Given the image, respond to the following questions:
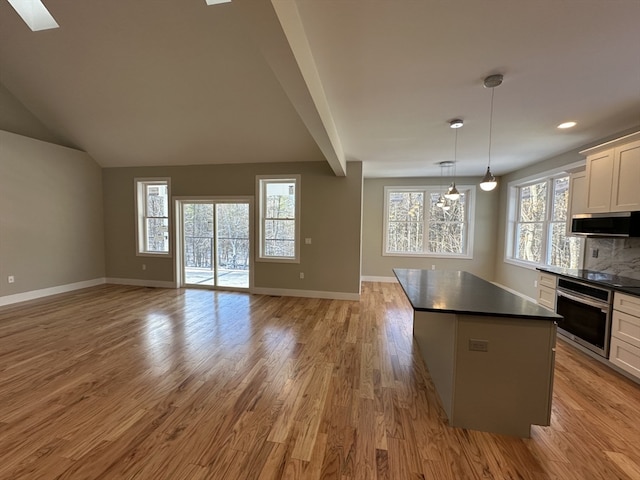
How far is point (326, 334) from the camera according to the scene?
12.1 ft

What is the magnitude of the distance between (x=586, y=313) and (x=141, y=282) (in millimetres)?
7887

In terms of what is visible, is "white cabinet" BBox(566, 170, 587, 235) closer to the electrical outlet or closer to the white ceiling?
the white ceiling

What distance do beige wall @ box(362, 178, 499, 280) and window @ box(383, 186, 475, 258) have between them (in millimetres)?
138

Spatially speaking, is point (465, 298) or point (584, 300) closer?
point (465, 298)

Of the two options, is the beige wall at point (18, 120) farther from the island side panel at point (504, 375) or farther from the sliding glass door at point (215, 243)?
the island side panel at point (504, 375)

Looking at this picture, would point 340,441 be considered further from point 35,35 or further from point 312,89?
point 35,35

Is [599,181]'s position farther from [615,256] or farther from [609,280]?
Answer: [609,280]

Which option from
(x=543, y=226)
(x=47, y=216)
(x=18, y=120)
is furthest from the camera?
(x=47, y=216)

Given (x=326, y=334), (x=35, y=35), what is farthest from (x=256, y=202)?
(x=35, y=35)

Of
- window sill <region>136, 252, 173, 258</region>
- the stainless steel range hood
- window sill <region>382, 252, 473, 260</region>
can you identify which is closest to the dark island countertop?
the stainless steel range hood

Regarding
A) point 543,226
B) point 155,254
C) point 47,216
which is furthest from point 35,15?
point 543,226

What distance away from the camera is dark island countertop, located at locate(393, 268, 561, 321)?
1897mm

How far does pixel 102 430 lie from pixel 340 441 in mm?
1670

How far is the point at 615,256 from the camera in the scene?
355 centimetres
